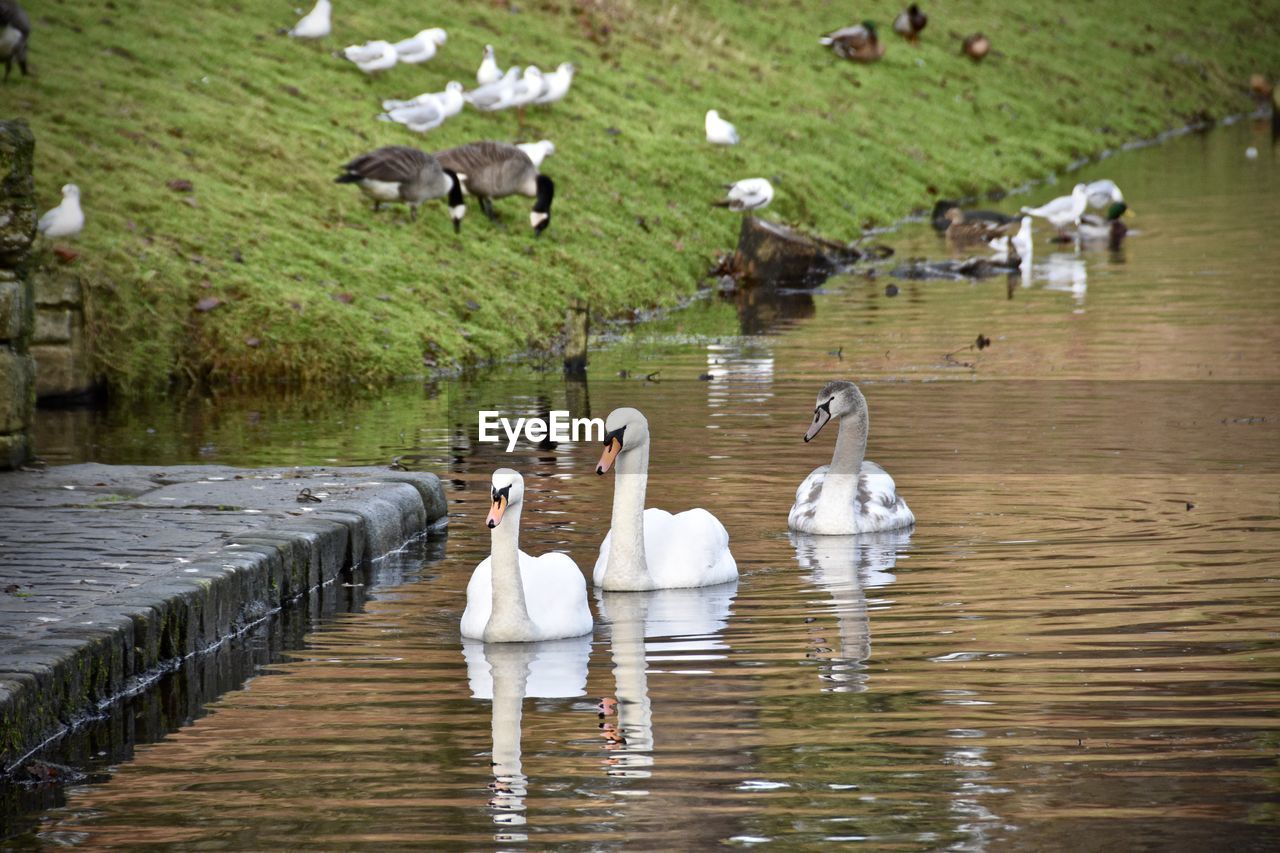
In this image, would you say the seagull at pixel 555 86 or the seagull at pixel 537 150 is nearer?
the seagull at pixel 537 150

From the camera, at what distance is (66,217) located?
24.1m

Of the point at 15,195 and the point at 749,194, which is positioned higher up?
the point at 749,194

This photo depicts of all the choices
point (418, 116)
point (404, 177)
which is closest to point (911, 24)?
point (418, 116)

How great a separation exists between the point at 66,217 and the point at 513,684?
580 inches

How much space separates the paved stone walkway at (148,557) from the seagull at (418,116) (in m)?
17.5

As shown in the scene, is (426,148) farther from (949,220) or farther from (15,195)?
(15,195)

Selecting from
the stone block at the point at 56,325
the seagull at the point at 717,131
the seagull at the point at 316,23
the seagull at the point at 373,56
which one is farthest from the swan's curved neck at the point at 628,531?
the seagull at the point at 717,131

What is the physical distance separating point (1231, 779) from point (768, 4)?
5266 cm

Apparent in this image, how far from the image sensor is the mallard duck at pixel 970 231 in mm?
38875

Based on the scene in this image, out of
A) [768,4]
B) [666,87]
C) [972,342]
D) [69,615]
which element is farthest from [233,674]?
[768,4]

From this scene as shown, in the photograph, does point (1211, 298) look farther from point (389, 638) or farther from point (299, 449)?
point (389, 638)

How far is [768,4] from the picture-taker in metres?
59.8

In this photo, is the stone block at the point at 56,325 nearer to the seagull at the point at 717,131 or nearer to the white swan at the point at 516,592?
the white swan at the point at 516,592

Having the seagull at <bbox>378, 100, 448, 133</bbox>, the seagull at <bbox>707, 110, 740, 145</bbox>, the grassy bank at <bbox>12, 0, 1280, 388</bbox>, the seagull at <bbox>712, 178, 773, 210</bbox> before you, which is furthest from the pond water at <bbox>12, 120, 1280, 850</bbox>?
the seagull at <bbox>707, 110, 740, 145</bbox>
